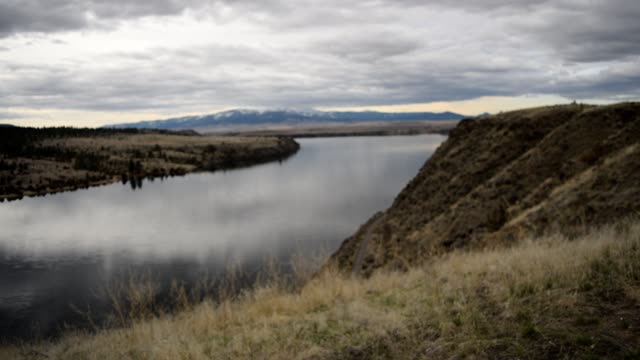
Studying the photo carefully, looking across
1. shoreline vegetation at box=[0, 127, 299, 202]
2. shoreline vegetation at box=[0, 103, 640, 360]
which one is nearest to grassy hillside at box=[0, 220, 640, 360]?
shoreline vegetation at box=[0, 103, 640, 360]

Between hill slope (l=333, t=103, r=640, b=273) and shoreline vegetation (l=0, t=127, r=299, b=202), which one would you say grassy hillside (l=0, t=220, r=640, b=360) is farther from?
shoreline vegetation (l=0, t=127, r=299, b=202)

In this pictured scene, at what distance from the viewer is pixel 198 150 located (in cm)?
10038

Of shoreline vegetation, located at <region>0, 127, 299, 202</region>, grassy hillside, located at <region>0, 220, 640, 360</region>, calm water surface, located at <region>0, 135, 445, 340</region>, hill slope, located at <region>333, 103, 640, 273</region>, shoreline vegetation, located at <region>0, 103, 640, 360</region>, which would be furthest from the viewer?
shoreline vegetation, located at <region>0, 127, 299, 202</region>

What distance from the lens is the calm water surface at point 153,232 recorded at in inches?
820

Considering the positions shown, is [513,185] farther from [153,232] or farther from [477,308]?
[153,232]

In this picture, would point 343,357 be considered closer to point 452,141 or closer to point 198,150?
point 452,141

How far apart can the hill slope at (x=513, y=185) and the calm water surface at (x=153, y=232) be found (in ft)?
13.2

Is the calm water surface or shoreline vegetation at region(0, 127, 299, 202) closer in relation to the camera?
the calm water surface

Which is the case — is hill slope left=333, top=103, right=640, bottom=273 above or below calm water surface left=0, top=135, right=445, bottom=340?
above

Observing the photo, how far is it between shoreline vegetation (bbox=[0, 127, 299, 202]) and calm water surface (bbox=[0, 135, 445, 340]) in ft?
18.0

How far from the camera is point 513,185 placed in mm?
17109

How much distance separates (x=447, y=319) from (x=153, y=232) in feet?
96.7

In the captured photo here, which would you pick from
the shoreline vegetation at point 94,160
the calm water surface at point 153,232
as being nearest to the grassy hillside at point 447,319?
the calm water surface at point 153,232

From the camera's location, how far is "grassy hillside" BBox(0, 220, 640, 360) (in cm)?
485
